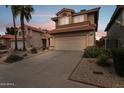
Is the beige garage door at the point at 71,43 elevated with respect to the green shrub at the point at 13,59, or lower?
elevated

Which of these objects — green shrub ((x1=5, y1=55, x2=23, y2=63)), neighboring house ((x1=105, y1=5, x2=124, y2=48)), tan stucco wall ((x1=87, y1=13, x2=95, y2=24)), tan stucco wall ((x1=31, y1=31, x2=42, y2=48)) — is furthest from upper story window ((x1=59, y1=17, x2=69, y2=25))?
green shrub ((x1=5, y1=55, x2=23, y2=63))

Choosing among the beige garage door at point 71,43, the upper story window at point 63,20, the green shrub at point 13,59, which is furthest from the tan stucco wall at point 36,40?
the upper story window at point 63,20

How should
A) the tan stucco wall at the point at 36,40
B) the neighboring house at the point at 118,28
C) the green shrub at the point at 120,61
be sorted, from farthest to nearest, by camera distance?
the tan stucco wall at the point at 36,40 → the neighboring house at the point at 118,28 → the green shrub at the point at 120,61

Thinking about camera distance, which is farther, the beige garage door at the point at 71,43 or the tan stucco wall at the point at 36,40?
the tan stucco wall at the point at 36,40

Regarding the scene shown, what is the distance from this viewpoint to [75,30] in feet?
39.6

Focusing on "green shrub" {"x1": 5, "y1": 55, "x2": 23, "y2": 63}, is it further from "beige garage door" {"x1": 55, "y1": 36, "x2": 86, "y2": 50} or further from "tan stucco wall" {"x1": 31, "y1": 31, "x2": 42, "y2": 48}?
"beige garage door" {"x1": 55, "y1": 36, "x2": 86, "y2": 50}

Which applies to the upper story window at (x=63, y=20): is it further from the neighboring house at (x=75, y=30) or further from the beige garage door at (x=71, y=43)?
the beige garage door at (x=71, y=43)

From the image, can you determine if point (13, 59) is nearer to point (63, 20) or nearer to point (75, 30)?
point (75, 30)

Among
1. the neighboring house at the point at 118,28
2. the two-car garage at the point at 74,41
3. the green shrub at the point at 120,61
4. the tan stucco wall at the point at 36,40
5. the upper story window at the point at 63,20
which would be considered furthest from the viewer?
the upper story window at the point at 63,20

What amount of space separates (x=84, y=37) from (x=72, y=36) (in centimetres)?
130

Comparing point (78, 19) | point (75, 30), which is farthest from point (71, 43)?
point (78, 19)

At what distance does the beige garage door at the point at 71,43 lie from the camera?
1149cm
